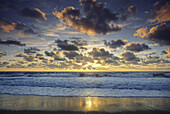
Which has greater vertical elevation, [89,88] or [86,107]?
[86,107]

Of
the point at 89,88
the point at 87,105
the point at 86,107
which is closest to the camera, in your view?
the point at 86,107

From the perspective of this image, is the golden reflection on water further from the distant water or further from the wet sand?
the distant water

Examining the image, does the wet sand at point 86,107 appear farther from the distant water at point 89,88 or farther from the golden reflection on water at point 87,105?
the distant water at point 89,88

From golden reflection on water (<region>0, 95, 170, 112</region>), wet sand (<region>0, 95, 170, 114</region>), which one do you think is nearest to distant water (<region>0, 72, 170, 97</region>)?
golden reflection on water (<region>0, 95, 170, 112</region>)

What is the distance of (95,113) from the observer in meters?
6.77

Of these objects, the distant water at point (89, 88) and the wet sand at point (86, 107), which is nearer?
the wet sand at point (86, 107)

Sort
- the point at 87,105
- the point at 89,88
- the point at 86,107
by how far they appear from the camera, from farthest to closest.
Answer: the point at 89,88 → the point at 87,105 → the point at 86,107

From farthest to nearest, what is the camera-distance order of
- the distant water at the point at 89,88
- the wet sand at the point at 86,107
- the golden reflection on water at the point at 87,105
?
the distant water at the point at 89,88, the golden reflection on water at the point at 87,105, the wet sand at the point at 86,107

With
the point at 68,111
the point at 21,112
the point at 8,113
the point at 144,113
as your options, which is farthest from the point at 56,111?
the point at 144,113

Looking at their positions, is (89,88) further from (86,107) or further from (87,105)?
(86,107)

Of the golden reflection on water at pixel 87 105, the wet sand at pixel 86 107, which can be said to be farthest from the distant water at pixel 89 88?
the wet sand at pixel 86 107

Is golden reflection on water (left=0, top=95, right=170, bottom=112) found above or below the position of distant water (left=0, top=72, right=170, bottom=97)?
above

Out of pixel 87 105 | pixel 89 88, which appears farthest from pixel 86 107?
pixel 89 88

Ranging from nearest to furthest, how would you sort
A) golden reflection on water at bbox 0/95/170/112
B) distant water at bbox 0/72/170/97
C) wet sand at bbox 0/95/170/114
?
wet sand at bbox 0/95/170/114
golden reflection on water at bbox 0/95/170/112
distant water at bbox 0/72/170/97
